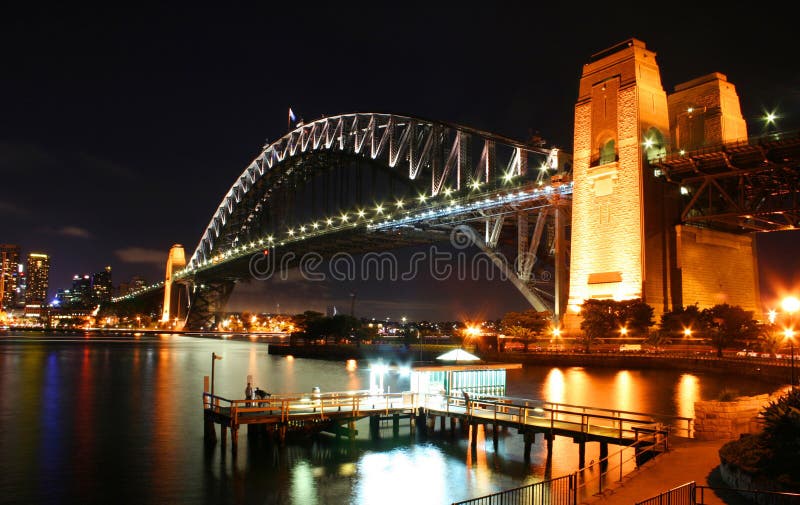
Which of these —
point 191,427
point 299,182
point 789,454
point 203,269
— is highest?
point 299,182

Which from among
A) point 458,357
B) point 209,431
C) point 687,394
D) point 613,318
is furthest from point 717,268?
point 209,431

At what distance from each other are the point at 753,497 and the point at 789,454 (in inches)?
33.2

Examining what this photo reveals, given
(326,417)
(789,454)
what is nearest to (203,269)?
(326,417)

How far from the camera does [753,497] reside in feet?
33.8

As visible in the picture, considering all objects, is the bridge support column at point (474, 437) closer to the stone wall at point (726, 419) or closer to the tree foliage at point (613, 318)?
the stone wall at point (726, 419)

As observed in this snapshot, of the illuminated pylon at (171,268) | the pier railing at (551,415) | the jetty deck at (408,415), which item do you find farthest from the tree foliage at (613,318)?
the illuminated pylon at (171,268)

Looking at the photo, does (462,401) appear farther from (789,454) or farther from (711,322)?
(711,322)

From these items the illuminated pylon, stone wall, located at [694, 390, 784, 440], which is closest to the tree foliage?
stone wall, located at [694, 390, 784, 440]

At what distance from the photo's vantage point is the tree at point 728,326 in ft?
129

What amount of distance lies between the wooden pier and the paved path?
11.5ft

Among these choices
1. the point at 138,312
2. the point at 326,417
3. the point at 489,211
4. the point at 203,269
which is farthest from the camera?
the point at 138,312

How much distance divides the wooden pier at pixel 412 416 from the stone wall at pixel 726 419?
2.41 metres

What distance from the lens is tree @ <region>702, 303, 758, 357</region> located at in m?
39.5

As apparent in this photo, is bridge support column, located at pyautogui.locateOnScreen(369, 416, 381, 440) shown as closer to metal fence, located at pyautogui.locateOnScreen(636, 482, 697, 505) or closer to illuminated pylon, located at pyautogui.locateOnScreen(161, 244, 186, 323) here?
metal fence, located at pyautogui.locateOnScreen(636, 482, 697, 505)
